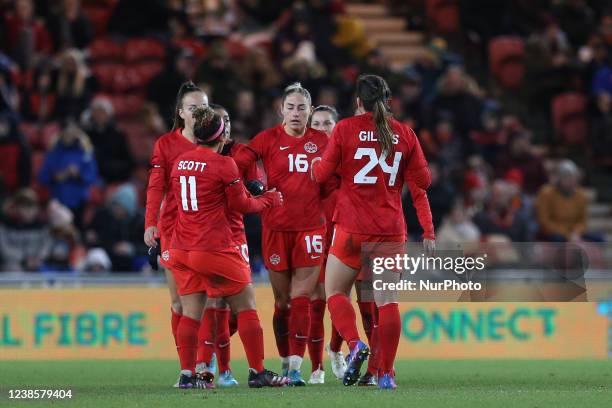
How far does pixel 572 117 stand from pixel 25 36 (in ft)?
26.0

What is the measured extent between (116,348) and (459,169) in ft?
20.0

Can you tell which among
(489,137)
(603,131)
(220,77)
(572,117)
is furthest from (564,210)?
(220,77)

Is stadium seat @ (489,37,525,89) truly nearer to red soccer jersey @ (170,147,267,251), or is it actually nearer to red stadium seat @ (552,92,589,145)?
red stadium seat @ (552,92,589,145)

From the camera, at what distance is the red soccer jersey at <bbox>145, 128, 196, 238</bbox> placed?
11680 millimetres

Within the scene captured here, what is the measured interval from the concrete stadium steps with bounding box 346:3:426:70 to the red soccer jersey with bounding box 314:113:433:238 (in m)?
12.8

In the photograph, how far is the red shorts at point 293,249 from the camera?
11.9 metres

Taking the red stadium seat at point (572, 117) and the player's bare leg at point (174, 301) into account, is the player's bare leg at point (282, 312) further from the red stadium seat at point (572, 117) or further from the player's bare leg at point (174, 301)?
the red stadium seat at point (572, 117)

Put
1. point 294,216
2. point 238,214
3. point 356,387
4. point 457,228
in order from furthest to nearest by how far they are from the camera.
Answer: point 457,228 < point 294,216 < point 238,214 < point 356,387

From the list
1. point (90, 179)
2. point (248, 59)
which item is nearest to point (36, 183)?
point (90, 179)

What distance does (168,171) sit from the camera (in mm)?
11797

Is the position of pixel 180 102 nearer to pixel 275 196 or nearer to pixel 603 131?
pixel 275 196

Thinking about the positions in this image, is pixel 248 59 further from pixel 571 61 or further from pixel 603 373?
pixel 603 373

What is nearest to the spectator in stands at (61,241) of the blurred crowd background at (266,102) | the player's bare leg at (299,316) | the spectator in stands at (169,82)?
the blurred crowd background at (266,102)

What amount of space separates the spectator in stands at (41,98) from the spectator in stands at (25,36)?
1.04 feet
